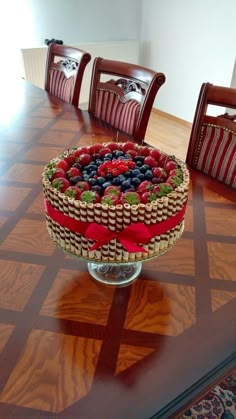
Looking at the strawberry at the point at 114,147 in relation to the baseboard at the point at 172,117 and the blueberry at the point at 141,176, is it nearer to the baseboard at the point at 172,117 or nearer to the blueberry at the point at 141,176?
the blueberry at the point at 141,176

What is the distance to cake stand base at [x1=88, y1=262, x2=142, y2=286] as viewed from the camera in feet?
2.33

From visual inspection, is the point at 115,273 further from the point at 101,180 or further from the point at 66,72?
the point at 66,72

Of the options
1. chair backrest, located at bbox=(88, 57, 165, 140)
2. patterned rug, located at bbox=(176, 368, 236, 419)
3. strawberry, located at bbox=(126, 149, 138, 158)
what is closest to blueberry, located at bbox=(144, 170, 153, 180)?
strawberry, located at bbox=(126, 149, 138, 158)

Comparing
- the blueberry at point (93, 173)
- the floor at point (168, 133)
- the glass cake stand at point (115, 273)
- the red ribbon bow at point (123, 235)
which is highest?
the blueberry at point (93, 173)

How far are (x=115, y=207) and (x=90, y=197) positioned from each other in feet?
0.17

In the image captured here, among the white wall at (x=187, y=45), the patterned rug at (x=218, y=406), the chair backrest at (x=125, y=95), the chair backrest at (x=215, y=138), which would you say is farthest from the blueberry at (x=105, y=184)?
the white wall at (x=187, y=45)

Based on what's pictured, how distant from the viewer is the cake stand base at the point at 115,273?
71cm

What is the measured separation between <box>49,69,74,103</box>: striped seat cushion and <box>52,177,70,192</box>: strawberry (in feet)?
4.25

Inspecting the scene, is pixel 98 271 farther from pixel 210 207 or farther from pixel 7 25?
pixel 7 25

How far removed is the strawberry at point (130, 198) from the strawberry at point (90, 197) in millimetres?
44

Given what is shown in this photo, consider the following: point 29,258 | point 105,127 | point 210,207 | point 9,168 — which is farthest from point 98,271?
point 105,127

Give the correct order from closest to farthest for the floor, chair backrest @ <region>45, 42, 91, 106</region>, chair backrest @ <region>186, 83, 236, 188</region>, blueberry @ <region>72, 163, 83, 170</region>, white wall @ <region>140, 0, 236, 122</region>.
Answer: blueberry @ <region>72, 163, 83, 170</region>
chair backrest @ <region>186, 83, 236, 188</region>
chair backrest @ <region>45, 42, 91, 106</region>
white wall @ <region>140, 0, 236, 122</region>
the floor

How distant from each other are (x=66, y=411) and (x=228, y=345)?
0.29 metres

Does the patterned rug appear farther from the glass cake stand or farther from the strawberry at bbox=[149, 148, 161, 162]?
the strawberry at bbox=[149, 148, 161, 162]
